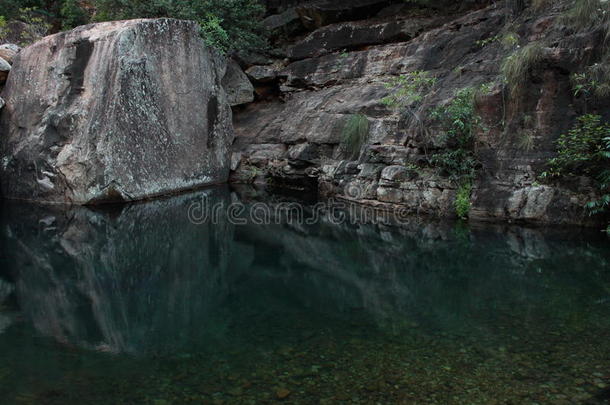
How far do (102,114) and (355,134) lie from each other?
4991 mm

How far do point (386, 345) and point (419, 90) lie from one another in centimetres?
732

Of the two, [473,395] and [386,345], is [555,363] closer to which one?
[473,395]

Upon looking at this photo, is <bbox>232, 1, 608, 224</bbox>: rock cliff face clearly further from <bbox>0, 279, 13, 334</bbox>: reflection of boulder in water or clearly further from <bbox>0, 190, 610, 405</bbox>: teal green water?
<bbox>0, 279, 13, 334</bbox>: reflection of boulder in water

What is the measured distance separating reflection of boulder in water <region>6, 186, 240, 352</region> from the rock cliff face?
338cm

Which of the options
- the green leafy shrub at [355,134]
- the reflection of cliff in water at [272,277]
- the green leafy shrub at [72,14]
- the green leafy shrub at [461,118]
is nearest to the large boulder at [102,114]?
the reflection of cliff in water at [272,277]

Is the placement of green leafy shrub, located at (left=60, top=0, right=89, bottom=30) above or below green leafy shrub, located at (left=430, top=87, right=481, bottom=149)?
above

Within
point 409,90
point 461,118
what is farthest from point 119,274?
point 409,90

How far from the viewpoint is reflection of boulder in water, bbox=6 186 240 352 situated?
13.4ft

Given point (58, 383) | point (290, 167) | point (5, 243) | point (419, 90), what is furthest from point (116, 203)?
point (58, 383)

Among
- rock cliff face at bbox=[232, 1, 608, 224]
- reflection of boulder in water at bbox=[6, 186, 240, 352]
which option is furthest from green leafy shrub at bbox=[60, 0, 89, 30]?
reflection of boulder in water at bbox=[6, 186, 240, 352]

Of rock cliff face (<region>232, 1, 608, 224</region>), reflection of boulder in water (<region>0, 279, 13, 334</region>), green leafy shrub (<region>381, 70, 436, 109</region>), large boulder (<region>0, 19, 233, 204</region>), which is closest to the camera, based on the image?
reflection of boulder in water (<region>0, 279, 13, 334</region>)

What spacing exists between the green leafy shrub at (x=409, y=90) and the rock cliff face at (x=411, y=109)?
7.1 inches

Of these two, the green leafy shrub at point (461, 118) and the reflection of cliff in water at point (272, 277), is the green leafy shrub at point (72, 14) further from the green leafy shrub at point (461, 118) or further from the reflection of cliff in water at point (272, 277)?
the green leafy shrub at point (461, 118)

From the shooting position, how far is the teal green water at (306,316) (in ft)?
10.0
